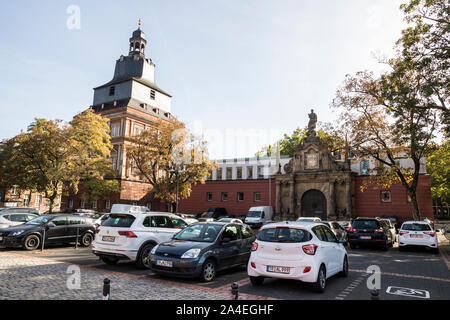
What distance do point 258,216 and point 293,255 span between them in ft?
87.1

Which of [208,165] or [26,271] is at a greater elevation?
[208,165]

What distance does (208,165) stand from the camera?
100ft

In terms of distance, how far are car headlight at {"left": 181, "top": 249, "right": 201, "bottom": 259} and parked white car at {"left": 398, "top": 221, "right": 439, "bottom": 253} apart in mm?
13299

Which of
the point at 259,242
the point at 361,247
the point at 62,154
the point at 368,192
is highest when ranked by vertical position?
the point at 62,154

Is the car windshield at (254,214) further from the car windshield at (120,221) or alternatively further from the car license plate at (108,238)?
the car license plate at (108,238)

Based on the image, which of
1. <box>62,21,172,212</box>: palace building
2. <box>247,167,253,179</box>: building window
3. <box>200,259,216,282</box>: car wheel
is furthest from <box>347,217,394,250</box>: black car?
<box>62,21,172,212</box>: palace building

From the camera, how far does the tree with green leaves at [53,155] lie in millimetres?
28062

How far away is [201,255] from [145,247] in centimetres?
266

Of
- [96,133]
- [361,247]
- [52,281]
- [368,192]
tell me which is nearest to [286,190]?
[368,192]

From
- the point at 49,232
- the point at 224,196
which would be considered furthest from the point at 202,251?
the point at 224,196

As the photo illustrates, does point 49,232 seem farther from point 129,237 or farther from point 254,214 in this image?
point 254,214

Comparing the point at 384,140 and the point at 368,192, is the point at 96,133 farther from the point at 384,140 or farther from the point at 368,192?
the point at 368,192

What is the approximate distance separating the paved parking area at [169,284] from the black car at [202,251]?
341 mm

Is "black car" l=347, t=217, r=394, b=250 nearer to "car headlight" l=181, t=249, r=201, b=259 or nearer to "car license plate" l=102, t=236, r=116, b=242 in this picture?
"car headlight" l=181, t=249, r=201, b=259
